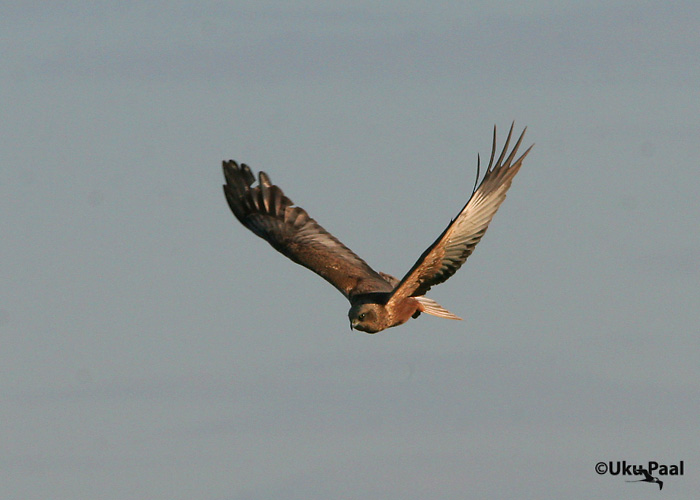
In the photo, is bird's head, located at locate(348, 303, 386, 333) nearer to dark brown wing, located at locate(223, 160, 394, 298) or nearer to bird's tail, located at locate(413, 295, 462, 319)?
bird's tail, located at locate(413, 295, 462, 319)

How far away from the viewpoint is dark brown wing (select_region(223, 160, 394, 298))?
2877 centimetres

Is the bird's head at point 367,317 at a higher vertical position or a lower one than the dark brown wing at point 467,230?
lower

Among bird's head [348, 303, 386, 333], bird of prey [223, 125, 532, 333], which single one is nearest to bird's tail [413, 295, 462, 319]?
bird of prey [223, 125, 532, 333]

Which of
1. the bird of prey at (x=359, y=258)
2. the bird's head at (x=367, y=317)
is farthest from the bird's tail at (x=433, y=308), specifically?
the bird's head at (x=367, y=317)

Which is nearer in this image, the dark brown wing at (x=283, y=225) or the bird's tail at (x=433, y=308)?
the bird's tail at (x=433, y=308)

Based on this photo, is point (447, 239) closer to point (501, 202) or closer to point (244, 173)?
point (501, 202)

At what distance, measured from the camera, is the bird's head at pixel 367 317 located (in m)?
25.6

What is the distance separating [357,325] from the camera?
84.3ft

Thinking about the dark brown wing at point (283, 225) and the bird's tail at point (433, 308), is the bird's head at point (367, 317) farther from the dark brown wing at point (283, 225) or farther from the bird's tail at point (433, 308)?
the dark brown wing at point (283, 225)

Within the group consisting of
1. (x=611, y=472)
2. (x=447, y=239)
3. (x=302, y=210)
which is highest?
(x=302, y=210)

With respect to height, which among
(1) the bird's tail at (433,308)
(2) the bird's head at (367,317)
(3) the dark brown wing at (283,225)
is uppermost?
(3) the dark brown wing at (283,225)

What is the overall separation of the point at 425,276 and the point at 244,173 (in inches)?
188

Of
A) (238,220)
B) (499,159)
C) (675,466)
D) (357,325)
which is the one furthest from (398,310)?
(675,466)

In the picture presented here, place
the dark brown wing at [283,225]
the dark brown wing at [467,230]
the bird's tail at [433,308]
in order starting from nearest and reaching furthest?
the dark brown wing at [467,230] < the bird's tail at [433,308] < the dark brown wing at [283,225]
